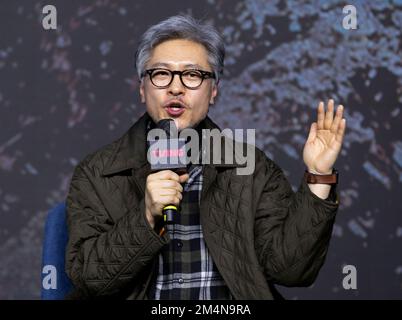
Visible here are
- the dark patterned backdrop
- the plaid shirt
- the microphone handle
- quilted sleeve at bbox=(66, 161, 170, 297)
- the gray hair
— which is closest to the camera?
the microphone handle

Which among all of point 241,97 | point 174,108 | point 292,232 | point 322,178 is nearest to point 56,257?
point 174,108

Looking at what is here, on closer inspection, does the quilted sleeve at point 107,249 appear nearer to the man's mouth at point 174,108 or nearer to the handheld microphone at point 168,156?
the handheld microphone at point 168,156

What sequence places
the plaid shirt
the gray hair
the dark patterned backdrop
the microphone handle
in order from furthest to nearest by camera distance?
the dark patterned backdrop, the gray hair, the plaid shirt, the microphone handle

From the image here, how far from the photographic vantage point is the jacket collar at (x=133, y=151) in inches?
99.0

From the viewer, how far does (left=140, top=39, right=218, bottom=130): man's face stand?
245cm

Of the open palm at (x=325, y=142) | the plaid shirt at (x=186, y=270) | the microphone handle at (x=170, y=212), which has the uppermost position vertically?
the open palm at (x=325, y=142)

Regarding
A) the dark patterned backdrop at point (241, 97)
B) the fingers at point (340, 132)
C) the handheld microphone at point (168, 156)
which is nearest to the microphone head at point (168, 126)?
the handheld microphone at point (168, 156)

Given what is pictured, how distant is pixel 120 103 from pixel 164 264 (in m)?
1.54

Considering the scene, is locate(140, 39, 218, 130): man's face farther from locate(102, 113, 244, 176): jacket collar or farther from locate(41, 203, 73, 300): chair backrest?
locate(41, 203, 73, 300): chair backrest

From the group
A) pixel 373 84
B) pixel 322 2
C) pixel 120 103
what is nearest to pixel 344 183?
pixel 373 84

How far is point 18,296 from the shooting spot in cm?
388

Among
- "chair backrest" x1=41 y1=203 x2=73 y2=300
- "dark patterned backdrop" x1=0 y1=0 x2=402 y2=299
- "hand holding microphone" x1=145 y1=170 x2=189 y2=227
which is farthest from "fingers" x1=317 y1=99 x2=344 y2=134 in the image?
"dark patterned backdrop" x1=0 y1=0 x2=402 y2=299

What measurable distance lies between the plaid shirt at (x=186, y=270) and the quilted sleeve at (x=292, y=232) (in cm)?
14

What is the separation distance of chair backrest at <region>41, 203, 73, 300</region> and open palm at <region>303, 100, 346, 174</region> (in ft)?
2.45
